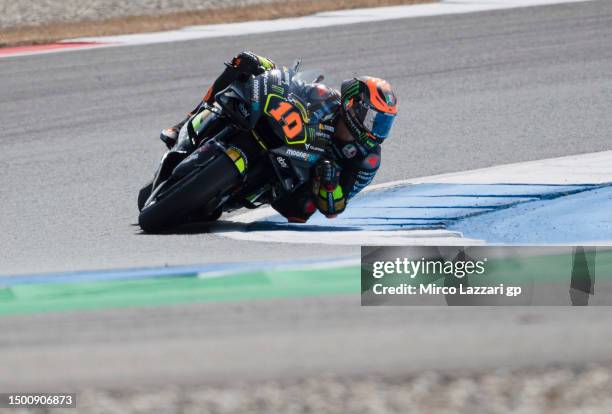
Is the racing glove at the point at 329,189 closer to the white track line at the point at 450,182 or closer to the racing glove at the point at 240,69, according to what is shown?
the white track line at the point at 450,182

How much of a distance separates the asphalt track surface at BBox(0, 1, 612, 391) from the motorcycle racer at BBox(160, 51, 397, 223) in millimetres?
658

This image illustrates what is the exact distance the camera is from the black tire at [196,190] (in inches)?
267

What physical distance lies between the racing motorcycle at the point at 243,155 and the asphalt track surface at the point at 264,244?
0.24 metres

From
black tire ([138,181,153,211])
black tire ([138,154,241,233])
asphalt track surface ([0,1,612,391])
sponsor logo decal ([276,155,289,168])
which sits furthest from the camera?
black tire ([138,181,153,211])

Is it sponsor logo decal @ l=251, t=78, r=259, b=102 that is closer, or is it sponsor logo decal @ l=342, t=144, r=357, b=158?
sponsor logo decal @ l=251, t=78, r=259, b=102

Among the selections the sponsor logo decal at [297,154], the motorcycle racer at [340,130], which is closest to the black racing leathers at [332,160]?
the motorcycle racer at [340,130]

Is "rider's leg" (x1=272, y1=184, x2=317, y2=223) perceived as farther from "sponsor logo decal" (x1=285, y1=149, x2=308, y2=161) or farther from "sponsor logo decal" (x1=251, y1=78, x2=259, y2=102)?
"sponsor logo decal" (x1=251, y1=78, x2=259, y2=102)

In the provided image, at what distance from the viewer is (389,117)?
7008 mm

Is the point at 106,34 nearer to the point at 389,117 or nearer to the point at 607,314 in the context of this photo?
the point at 389,117

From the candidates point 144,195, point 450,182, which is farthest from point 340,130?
point 450,182

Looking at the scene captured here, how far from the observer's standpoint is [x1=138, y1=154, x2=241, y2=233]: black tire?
6777 mm

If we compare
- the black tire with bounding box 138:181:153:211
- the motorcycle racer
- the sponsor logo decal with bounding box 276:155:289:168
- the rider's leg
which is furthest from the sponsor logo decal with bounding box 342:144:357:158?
the black tire with bounding box 138:181:153:211

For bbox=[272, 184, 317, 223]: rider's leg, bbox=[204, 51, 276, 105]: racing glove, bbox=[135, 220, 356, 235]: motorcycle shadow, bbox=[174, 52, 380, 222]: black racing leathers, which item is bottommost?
bbox=[135, 220, 356, 235]: motorcycle shadow

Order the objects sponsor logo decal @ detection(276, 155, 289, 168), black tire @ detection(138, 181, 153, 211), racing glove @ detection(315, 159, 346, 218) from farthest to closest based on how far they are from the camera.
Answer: black tire @ detection(138, 181, 153, 211), racing glove @ detection(315, 159, 346, 218), sponsor logo decal @ detection(276, 155, 289, 168)
